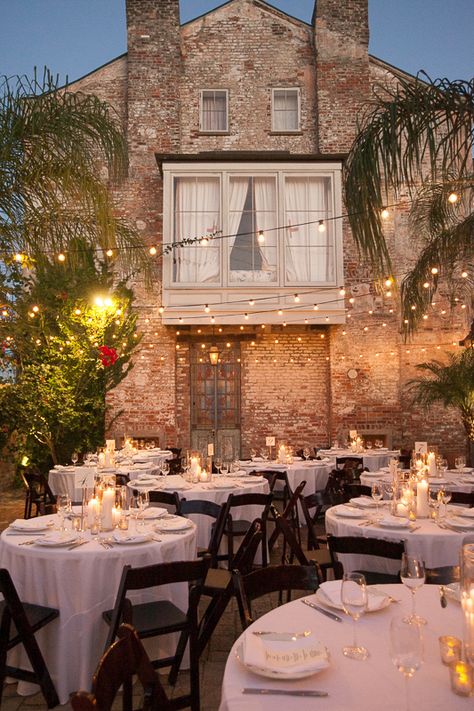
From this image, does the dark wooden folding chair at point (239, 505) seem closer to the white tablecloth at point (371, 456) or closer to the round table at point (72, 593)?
the round table at point (72, 593)

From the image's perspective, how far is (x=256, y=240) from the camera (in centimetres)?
1313

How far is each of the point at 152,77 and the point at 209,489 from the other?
36.2 feet

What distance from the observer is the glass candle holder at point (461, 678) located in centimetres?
185

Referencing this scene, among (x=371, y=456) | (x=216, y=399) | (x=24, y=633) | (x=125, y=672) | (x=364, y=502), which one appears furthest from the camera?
(x=216, y=399)

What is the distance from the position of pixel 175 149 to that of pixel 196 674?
41.5 feet

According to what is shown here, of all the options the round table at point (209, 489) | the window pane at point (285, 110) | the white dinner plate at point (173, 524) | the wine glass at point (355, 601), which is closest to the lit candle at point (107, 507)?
the white dinner plate at point (173, 524)

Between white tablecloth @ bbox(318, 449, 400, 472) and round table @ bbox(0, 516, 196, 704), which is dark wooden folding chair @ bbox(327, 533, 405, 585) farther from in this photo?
white tablecloth @ bbox(318, 449, 400, 472)

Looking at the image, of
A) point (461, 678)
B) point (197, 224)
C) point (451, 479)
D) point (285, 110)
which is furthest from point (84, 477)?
point (285, 110)

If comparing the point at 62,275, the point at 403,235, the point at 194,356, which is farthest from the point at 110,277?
the point at 403,235

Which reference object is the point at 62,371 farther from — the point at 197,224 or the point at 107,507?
the point at 107,507

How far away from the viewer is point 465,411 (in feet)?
35.1

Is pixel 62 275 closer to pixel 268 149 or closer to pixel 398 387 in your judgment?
pixel 268 149

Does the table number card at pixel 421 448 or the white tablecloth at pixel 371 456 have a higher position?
the table number card at pixel 421 448

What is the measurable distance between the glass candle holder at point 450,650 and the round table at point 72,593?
2.25m
